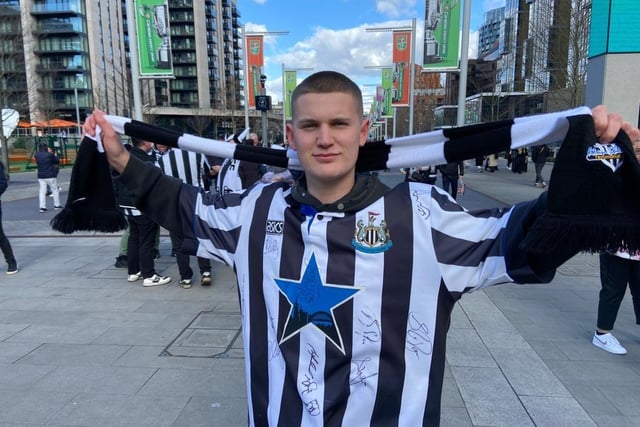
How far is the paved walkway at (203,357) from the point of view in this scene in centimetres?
321

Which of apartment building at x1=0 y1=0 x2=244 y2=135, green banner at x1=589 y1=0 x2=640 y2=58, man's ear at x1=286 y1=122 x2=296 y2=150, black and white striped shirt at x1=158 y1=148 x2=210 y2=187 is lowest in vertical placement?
black and white striped shirt at x1=158 y1=148 x2=210 y2=187

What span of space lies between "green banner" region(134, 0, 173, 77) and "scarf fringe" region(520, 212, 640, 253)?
895cm

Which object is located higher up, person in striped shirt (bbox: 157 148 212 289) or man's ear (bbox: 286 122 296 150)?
man's ear (bbox: 286 122 296 150)

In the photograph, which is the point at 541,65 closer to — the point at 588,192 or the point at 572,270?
the point at 572,270

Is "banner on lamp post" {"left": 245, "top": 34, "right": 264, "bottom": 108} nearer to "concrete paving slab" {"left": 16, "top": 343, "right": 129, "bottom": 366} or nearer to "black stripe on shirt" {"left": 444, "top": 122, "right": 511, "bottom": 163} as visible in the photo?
"concrete paving slab" {"left": 16, "top": 343, "right": 129, "bottom": 366}

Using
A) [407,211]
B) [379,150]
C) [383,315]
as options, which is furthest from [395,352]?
[379,150]

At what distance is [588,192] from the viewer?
128 cm

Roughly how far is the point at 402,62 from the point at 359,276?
2037 cm

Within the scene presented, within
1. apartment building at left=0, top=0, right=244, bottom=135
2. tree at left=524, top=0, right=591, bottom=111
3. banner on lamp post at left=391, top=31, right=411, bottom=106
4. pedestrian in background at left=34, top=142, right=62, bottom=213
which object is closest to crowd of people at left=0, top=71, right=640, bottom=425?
pedestrian in background at left=34, top=142, right=62, bottom=213

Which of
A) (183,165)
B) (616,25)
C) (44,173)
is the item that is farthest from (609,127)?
(44,173)

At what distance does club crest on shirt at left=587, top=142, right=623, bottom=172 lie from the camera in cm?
125

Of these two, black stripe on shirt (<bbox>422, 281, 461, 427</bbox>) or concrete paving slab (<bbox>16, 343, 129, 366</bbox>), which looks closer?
black stripe on shirt (<bbox>422, 281, 461, 427</bbox>)

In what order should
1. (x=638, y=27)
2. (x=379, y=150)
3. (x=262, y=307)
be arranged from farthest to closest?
(x=638, y=27) < (x=379, y=150) < (x=262, y=307)

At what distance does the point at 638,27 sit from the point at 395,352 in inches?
521
